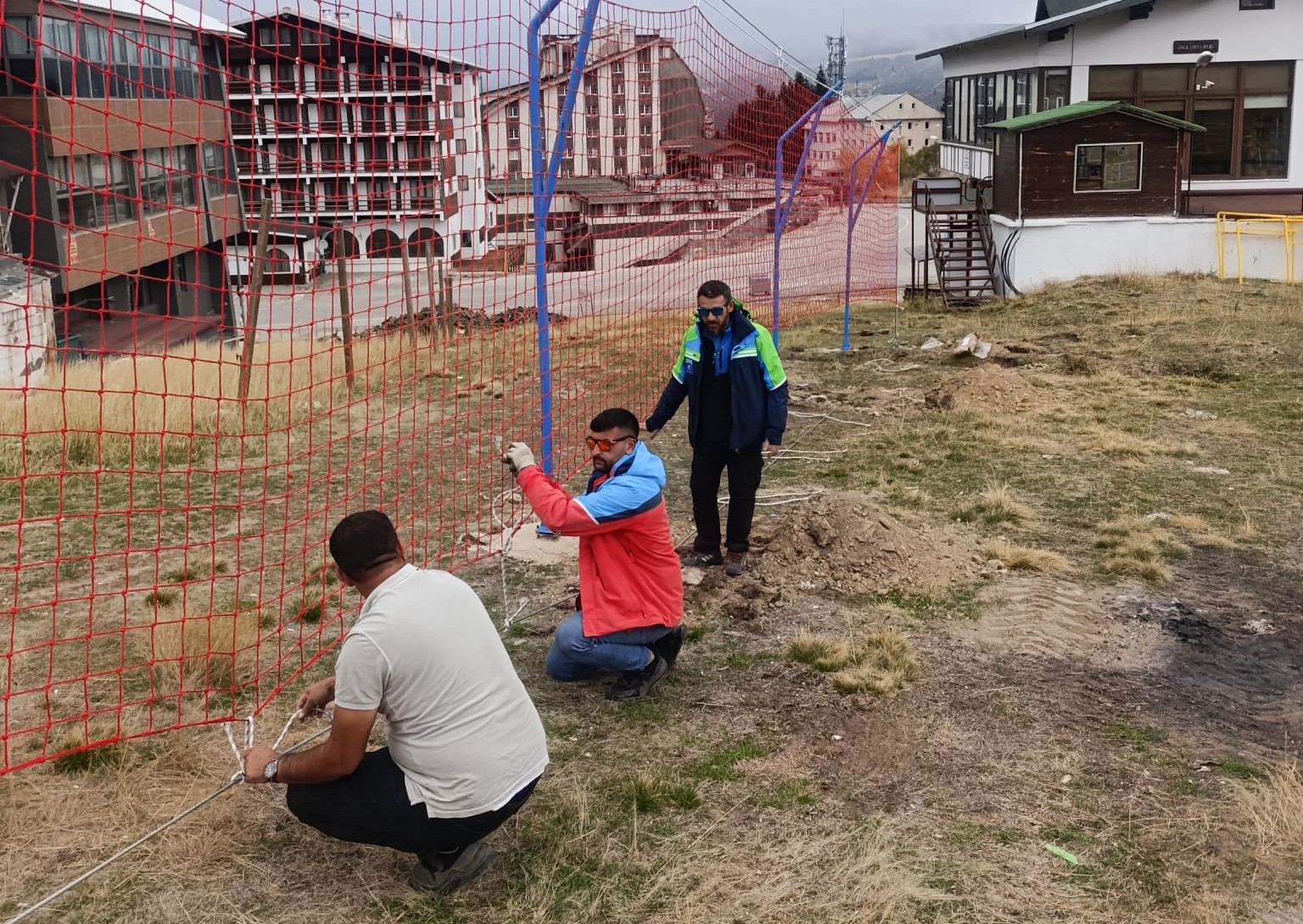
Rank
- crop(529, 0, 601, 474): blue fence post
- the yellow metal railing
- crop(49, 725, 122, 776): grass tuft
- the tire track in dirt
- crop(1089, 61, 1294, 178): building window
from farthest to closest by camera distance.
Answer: crop(1089, 61, 1294, 178): building window < the yellow metal railing < crop(529, 0, 601, 474): blue fence post < the tire track in dirt < crop(49, 725, 122, 776): grass tuft

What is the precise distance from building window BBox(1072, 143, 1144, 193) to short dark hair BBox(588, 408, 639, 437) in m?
20.0

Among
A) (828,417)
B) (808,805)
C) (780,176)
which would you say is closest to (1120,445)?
(828,417)

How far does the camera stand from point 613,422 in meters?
4.94

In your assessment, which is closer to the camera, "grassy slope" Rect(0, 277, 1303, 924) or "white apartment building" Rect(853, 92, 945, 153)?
"grassy slope" Rect(0, 277, 1303, 924)

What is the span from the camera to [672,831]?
4.16 m

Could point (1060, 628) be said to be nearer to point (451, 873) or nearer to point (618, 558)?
point (618, 558)

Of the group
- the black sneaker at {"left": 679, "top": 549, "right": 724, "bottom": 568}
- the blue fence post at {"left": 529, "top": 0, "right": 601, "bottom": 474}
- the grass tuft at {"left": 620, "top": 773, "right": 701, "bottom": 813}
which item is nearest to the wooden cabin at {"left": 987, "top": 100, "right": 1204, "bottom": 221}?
the blue fence post at {"left": 529, "top": 0, "right": 601, "bottom": 474}

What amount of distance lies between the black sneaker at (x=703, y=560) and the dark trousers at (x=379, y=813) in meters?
3.30

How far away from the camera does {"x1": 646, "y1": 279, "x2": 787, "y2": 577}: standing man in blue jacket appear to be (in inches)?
260

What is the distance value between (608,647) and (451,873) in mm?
1477

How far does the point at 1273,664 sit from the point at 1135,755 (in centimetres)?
135

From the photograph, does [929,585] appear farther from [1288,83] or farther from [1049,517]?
[1288,83]

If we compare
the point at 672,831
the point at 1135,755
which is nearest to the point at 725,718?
the point at 672,831

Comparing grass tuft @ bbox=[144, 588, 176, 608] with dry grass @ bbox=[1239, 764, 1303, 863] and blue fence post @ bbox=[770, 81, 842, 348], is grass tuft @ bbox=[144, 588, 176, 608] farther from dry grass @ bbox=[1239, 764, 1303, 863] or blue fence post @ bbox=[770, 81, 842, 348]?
blue fence post @ bbox=[770, 81, 842, 348]
